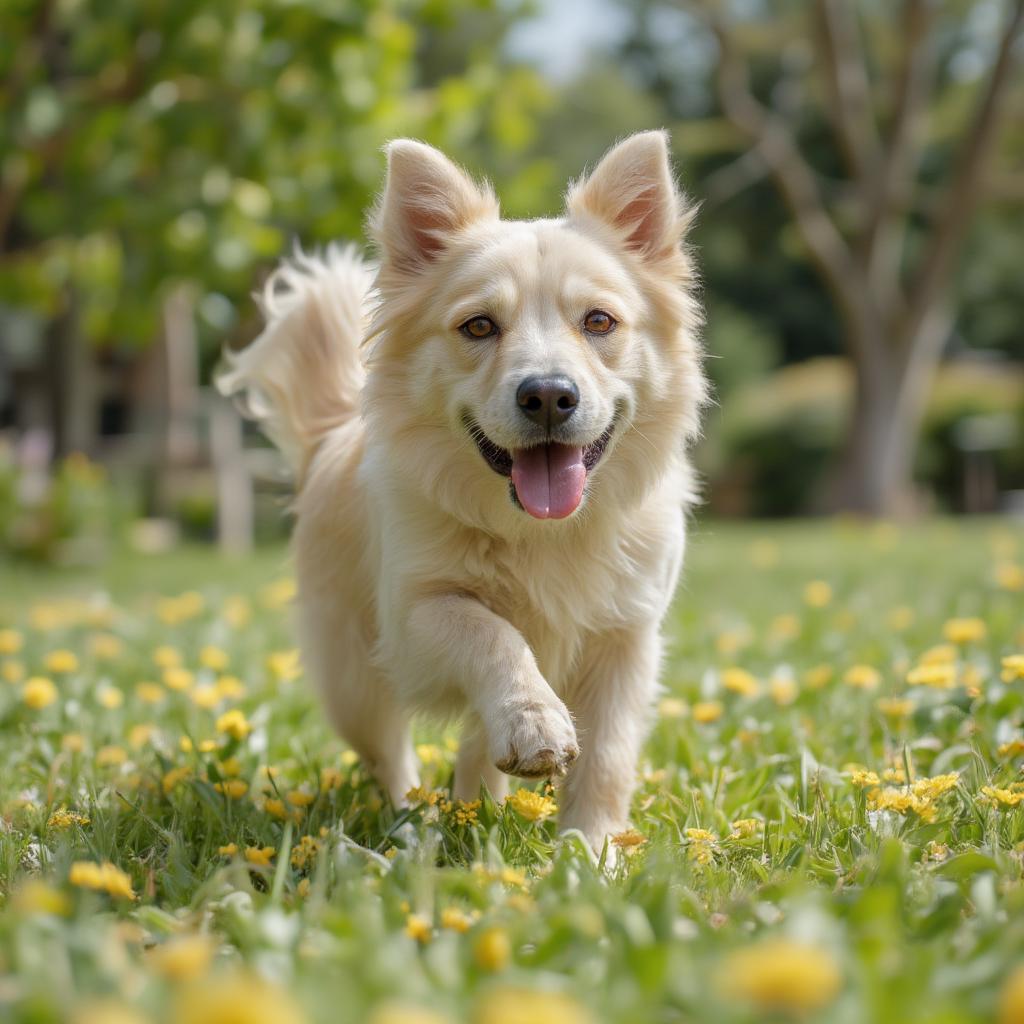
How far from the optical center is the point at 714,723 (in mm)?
4004

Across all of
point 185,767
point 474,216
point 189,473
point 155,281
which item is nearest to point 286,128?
point 155,281

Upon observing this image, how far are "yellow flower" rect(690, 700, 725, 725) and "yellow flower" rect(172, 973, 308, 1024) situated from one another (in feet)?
8.82

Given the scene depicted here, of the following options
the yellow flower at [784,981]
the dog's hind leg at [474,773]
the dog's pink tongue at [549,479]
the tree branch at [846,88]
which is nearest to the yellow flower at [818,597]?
the dog's hind leg at [474,773]

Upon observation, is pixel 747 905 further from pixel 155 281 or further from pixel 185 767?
pixel 155 281

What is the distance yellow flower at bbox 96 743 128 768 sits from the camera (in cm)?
360

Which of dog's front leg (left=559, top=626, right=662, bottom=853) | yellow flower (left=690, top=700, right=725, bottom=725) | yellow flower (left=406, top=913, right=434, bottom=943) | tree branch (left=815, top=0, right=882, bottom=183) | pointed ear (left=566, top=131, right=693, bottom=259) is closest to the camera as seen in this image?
yellow flower (left=406, top=913, right=434, bottom=943)

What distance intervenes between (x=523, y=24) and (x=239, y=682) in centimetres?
819

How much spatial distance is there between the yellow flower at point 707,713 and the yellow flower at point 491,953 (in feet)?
7.27

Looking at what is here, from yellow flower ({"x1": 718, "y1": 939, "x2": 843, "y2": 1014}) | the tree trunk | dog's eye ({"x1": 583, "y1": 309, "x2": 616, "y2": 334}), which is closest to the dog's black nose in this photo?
dog's eye ({"x1": 583, "y1": 309, "x2": 616, "y2": 334})

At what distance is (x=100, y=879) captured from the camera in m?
2.07

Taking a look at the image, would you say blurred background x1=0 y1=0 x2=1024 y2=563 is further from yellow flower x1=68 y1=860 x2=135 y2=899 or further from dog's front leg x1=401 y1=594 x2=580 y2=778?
yellow flower x1=68 y1=860 x2=135 y2=899

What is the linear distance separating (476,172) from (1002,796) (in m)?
3.77

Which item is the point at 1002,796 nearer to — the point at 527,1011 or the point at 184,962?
the point at 527,1011

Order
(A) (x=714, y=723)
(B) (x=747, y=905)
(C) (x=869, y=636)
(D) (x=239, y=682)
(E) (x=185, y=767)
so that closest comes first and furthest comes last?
(B) (x=747, y=905) → (E) (x=185, y=767) → (A) (x=714, y=723) → (D) (x=239, y=682) → (C) (x=869, y=636)
